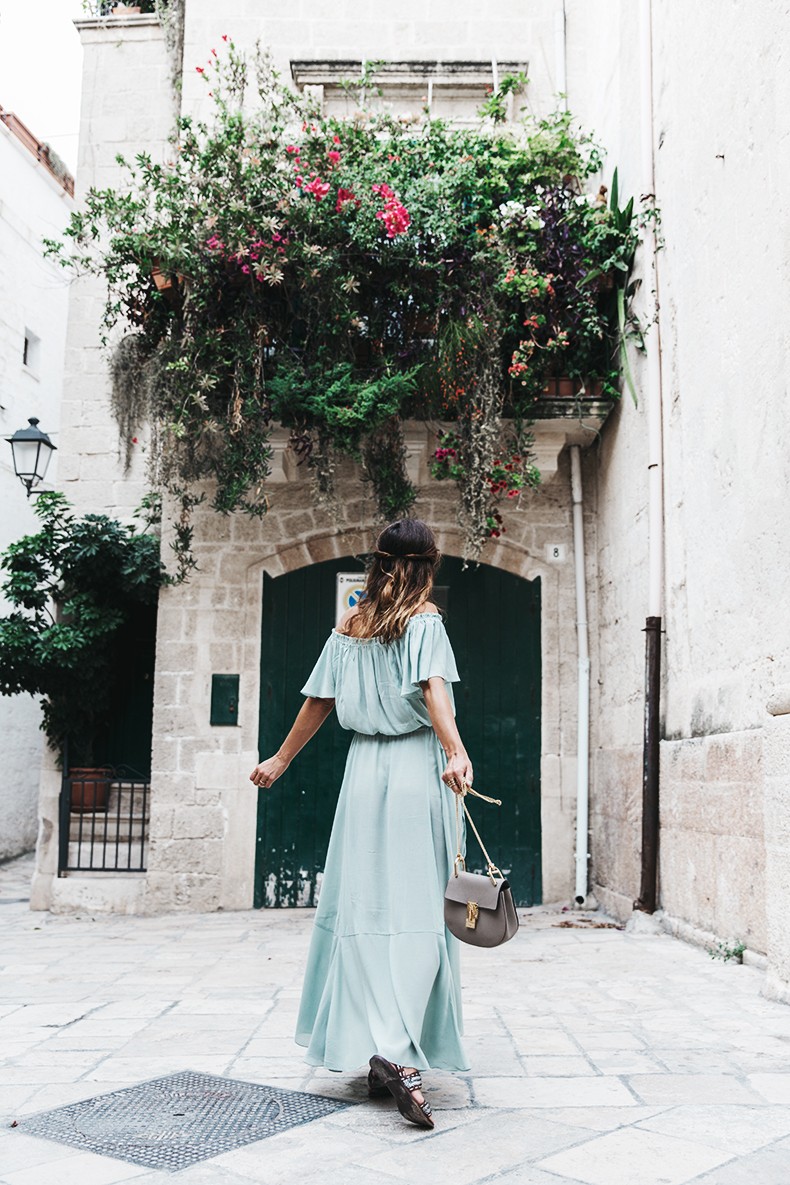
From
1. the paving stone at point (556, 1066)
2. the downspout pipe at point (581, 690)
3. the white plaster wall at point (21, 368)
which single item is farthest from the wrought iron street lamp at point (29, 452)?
the paving stone at point (556, 1066)

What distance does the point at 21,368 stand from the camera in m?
12.3

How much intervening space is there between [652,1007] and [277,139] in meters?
5.52

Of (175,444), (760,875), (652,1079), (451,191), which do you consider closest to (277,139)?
(451,191)

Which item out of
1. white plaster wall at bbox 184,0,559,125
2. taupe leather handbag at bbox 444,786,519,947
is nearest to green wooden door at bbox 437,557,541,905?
white plaster wall at bbox 184,0,559,125

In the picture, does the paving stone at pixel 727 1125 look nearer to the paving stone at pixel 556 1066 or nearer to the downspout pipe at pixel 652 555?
the paving stone at pixel 556 1066

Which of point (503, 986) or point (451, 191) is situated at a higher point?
point (451, 191)

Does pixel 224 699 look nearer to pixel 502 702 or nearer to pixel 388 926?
pixel 502 702

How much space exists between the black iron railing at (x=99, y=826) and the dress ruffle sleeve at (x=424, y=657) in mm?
4827

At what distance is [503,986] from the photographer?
4727 millimetres

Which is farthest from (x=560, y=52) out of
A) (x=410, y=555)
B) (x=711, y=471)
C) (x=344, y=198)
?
(x=410, y=555)

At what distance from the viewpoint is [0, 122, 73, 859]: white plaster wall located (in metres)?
11.6

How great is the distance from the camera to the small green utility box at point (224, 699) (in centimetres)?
754

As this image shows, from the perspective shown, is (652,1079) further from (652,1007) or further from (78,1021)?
(78,1021)

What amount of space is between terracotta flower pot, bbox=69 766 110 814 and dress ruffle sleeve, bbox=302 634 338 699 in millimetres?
4796
